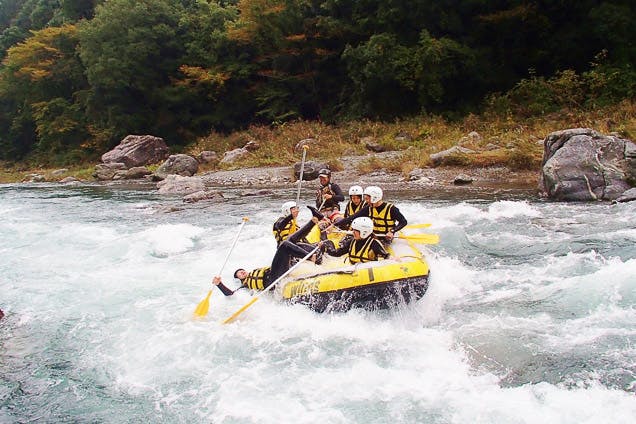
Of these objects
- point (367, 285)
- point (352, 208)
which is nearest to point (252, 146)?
point (352, 208)

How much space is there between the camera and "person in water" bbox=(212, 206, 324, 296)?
6625mm

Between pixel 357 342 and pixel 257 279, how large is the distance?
2.00 meters

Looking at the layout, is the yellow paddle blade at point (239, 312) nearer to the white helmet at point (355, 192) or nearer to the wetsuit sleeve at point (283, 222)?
the wetsuit sleeve at point (283, 222)

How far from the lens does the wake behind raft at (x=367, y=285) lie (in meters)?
5.48

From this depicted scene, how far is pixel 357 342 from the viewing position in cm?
546

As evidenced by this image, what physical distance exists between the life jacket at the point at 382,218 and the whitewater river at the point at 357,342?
886 millimetres

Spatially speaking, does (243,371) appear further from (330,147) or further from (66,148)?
(66,148)

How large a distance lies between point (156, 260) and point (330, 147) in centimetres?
1161

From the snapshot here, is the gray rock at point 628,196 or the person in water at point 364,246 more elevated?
the person in water at point 364,246

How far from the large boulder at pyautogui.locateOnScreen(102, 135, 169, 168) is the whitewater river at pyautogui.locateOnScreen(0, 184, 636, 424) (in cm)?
1620

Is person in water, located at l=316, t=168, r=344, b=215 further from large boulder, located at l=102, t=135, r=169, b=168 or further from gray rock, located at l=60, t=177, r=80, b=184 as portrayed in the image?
gray rock, located at l=60, t=177, r=80, b=184

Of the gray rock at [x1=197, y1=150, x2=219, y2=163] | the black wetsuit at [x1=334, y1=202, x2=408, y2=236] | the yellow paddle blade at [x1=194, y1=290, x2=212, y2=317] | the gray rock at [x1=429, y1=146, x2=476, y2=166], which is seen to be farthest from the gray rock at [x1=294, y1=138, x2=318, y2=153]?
the yellow paddle blade at [x1=194, y1=290, x2=212, y2=317]

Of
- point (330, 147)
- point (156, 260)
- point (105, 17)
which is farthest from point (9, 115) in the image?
point (156, 260)

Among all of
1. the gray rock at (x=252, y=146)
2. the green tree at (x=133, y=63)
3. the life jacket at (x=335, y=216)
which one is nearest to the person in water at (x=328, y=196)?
the life jacket at (x=335, y=216)
